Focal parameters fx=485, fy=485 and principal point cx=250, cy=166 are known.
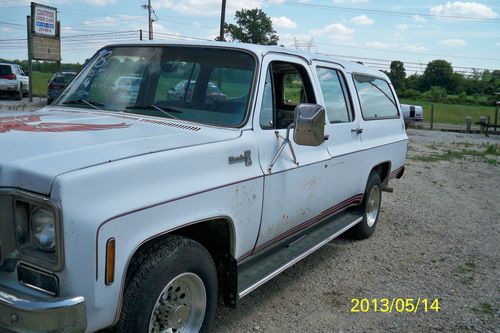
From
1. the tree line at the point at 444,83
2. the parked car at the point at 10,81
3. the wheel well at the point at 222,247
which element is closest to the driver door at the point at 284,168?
the wheel well at the point at 222,247

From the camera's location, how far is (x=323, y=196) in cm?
434

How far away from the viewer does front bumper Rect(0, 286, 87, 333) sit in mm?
2105

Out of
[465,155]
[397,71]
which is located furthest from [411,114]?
[397,71]

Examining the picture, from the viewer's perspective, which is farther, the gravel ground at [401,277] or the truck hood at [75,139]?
the gravel ground at [401,277]

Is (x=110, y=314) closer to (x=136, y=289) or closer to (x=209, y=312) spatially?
(x=136, y=289)

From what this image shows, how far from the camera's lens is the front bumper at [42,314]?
Answer: 2.11m

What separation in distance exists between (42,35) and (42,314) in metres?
22.9

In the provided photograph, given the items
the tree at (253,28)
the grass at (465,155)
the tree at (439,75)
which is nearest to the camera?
the grass at (465,155)

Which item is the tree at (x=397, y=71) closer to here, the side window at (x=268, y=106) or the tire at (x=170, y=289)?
the side window at (x=268, y=106)

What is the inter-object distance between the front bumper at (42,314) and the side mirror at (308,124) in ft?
5.76

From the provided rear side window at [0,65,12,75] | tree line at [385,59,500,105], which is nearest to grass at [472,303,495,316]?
rear side window at [0,65,12,75]

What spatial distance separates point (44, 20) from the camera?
22.4 m
